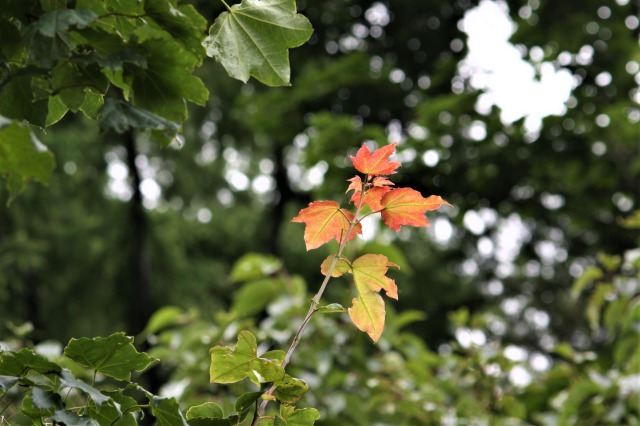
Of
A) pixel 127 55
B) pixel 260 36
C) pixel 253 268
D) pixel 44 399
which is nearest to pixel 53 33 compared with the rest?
pixel 127 55

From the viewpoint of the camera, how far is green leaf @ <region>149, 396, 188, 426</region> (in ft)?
2.53

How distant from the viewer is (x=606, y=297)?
2.56 meters

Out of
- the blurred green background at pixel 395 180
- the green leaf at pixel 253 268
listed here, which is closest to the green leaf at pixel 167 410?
the blurred green background at pixel 395 180

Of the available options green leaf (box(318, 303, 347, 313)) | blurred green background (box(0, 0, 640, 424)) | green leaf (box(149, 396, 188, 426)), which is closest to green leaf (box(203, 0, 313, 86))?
green leaf (box(318, 303, 347, 313))

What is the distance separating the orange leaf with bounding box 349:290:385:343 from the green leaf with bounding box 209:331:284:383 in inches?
4.0

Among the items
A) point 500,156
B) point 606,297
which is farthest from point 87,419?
point 500,156

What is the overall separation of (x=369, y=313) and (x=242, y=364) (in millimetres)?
148

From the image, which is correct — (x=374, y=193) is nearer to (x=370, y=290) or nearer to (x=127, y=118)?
(x=370, y=290)

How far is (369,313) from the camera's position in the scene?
0.84 metres

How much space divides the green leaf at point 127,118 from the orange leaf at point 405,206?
250 millimetres

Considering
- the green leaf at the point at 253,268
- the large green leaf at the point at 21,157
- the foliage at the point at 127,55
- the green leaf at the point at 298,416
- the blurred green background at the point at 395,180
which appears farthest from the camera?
the blurred green background at the point at 395,180

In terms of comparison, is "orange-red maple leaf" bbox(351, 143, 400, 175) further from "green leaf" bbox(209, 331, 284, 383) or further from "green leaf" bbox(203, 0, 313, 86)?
"green leaf" bbox(209, 331, 284, 383)

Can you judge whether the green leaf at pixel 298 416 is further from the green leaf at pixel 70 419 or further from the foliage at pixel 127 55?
the foliage at pixel 127 55

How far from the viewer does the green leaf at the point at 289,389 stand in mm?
823
